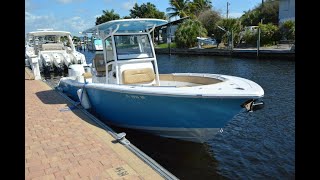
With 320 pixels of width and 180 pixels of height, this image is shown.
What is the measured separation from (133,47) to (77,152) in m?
3.72

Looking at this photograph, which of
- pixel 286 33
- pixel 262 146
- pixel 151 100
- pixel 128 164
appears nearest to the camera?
pixel 128 164

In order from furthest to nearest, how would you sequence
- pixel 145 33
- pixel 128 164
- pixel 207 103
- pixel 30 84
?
1. pixel 30 84
2. pixel 145 33
3. pixel 207 103
4. pixel 128 164

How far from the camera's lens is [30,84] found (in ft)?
42.4

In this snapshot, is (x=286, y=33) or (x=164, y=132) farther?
(x=286, y=33)

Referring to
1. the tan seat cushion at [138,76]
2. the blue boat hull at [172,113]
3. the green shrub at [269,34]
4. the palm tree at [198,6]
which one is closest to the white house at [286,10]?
the green shrub at [269,34]

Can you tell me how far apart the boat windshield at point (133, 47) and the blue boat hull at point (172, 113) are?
4.10 ft

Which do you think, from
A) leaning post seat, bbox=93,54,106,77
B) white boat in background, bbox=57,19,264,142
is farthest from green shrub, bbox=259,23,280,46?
leaning post seat, bbox=93,54,106,77

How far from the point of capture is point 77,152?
5.00 m

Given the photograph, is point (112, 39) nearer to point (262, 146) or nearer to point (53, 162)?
point (53, 162)

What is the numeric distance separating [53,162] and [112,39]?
3889 millimetres

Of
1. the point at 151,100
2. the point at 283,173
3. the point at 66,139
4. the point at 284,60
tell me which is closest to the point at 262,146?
the point at 283,173

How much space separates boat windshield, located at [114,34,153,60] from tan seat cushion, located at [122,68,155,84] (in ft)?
1.32

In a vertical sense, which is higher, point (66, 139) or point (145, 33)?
point (145, 33)

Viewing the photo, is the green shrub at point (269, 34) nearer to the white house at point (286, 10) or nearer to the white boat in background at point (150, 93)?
the white house at point (286, 10)
